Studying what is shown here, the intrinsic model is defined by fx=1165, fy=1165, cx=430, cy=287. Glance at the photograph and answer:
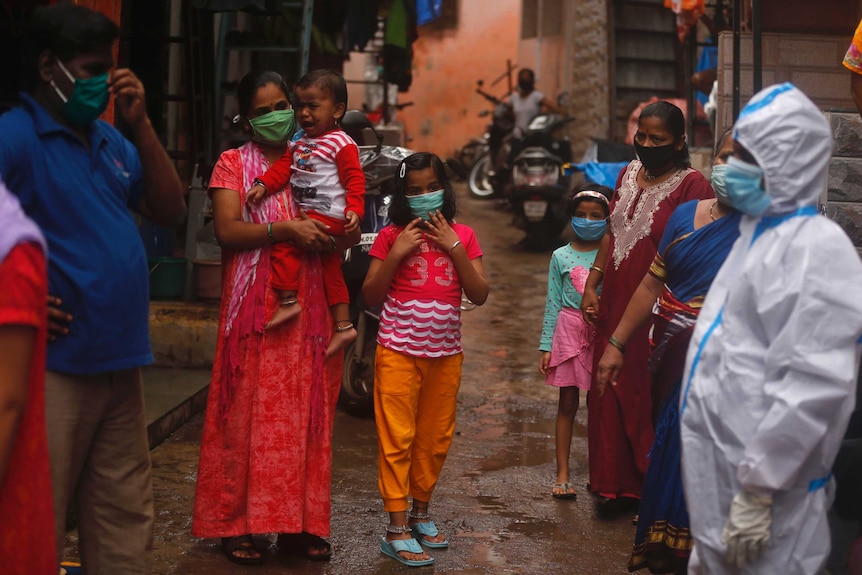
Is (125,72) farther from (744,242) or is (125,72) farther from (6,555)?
(744,242)

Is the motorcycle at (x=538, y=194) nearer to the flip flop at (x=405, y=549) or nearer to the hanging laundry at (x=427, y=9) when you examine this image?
the hanging laundry at (x=427, y=9)

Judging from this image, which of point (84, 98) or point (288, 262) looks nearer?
point (84, 98)

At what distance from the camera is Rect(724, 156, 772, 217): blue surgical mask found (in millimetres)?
2939

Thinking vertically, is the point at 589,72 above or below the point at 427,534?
above

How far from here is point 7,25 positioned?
16.5ft

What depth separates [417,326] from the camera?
4.73 meters

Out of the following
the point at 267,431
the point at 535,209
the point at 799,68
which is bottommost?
the point at 267,431

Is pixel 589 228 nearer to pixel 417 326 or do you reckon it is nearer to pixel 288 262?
pixel 417 326

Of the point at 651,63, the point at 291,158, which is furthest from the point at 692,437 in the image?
the point at 651,63

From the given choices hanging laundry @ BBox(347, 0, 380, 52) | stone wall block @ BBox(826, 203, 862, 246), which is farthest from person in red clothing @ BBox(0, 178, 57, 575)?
hanging laundry @ BBox(347, 0, 380, 52)

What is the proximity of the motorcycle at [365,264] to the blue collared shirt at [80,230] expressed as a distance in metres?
3.21

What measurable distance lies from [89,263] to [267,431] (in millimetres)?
1572

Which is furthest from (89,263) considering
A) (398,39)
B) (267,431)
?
(398,39)

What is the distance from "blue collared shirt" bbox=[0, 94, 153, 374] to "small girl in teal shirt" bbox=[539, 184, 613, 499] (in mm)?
2831
